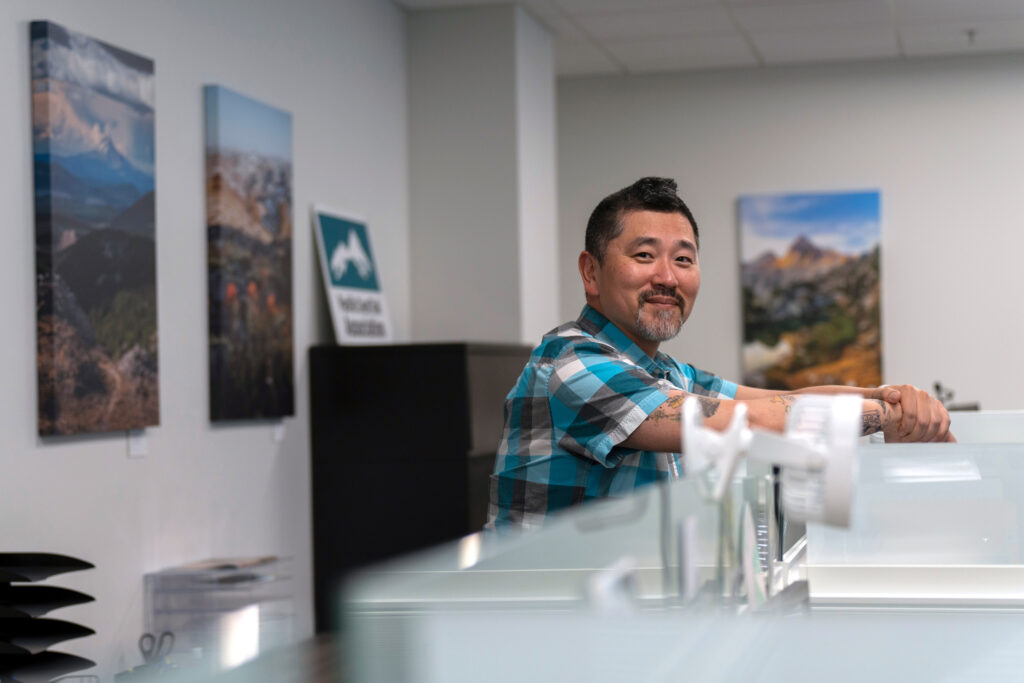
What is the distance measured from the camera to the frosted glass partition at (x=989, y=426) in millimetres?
1735

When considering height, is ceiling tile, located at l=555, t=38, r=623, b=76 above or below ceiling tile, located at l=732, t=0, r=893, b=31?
above

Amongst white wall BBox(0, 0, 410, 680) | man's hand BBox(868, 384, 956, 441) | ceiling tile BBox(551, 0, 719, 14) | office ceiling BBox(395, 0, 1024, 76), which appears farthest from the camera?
office ceiling BBox(395, 0, 1024, 76)

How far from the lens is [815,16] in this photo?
6012mm

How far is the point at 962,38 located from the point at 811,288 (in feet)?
4.81

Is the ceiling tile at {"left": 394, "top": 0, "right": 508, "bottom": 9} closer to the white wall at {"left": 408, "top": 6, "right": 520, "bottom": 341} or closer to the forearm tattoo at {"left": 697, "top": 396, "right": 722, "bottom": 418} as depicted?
the white wall at {"left": 408, "top": 6, "right": 520, "bottom": 341}

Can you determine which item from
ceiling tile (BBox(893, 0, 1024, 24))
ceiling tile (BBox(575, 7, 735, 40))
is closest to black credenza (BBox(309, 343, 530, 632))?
ceiling tile (BBox(575, 7, 735, 40))

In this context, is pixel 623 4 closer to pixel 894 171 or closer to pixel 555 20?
pixel 555 20

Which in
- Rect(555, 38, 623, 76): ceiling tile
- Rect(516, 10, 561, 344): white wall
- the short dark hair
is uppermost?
Rect(555, 38, 623, 76): ceiling tile

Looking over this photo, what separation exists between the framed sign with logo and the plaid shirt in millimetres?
3111

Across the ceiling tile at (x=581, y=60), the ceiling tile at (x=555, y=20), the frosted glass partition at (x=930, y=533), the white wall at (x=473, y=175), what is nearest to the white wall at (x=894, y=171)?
the ceiling tile at (x=581, y=60)

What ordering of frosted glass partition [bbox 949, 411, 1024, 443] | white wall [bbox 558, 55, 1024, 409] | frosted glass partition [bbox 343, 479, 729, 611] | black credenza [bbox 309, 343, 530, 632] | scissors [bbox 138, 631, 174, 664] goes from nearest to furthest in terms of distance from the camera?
frosted glass partition [bbox 343, 479, 729, 611] → frosted glass partition [bbox 949, 411, 1024, 443] → scissors [bbox 138, 631, 174, 664] → black credenza [bbox 309, 343, 530, 632] → white wall [bbox 558, 55, 1024, 409]

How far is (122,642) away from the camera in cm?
360

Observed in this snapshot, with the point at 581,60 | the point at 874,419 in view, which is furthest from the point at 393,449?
the point at 874,419

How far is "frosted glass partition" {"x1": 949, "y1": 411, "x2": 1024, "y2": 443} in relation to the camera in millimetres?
1735
